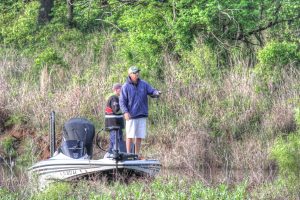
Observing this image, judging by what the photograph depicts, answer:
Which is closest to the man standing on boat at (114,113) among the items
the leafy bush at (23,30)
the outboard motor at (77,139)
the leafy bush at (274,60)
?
the outboard motor at (77,139)

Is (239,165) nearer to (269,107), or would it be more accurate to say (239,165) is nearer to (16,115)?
(269,107)

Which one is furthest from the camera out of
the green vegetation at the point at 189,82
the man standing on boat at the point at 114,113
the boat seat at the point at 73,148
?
the green vegetation at the point at 189,82

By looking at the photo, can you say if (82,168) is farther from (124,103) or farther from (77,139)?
(124,103)

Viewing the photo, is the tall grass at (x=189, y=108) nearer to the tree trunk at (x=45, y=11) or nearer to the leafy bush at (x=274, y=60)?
the leafy bush at (x=274, y=60)

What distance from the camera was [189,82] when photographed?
23.8 meters

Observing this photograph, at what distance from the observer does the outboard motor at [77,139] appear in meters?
19.1

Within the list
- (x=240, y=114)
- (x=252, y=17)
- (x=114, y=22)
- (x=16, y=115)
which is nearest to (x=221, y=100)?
(x=240, y=114)

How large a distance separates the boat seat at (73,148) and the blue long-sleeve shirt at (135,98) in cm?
105

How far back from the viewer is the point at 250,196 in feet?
50.4

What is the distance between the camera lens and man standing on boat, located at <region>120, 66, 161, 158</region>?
1961cm

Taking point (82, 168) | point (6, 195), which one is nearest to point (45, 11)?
point (82, 168)

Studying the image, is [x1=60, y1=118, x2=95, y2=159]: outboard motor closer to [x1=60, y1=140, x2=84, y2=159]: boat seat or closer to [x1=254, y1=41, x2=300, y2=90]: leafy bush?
[x1=60, y1=140, x2=84, y2=159]: boat seat

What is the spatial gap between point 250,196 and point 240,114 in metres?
7.55

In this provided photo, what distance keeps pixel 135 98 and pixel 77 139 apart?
133cm
